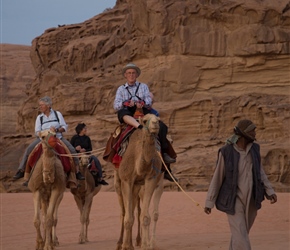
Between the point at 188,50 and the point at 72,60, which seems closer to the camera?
the point at 188,50

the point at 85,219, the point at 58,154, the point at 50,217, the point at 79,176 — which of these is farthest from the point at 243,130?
the point at 85,219

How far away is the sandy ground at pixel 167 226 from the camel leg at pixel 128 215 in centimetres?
152

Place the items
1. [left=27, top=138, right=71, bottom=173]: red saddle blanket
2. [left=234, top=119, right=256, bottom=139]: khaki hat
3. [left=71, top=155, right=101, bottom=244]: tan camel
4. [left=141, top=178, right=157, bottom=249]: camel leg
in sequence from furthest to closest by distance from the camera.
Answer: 1. [left=71, top=155, right=101, bottom=244]: tan camel
2. [left=27, top=138, right=71, bottom=173]: red saddle blanket
3. [left=141, top=178, right=157, bottom=249]: camel leg
4. [left=234, top=119, right=256, bottom=139]: khaki hat

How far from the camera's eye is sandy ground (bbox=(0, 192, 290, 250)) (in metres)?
16.0

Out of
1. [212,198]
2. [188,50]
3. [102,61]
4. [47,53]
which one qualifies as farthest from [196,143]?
[212,198]

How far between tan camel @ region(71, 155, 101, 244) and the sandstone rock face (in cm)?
1932

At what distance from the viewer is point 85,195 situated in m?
17.8

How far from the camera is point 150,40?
151 ft

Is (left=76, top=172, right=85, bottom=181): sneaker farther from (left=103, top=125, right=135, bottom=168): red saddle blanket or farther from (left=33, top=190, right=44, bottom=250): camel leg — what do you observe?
(left=103, top=125, right=135, bottom=168): red saddle blanket

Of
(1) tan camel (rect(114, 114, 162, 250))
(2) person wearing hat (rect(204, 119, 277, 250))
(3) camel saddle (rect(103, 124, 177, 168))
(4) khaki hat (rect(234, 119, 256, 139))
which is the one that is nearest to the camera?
(2) person wearing hat (rect(204, 119, 277, 250))

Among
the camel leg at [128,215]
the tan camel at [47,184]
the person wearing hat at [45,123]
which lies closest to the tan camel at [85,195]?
the person wearing hat at [45,123]

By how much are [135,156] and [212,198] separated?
3.04 m

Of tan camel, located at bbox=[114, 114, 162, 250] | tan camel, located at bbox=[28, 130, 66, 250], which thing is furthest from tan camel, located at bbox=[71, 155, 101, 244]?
tan camel, located at bbox=[114, 114, 162, 250]

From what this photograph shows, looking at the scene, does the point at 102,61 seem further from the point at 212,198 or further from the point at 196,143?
the point at 212,198
